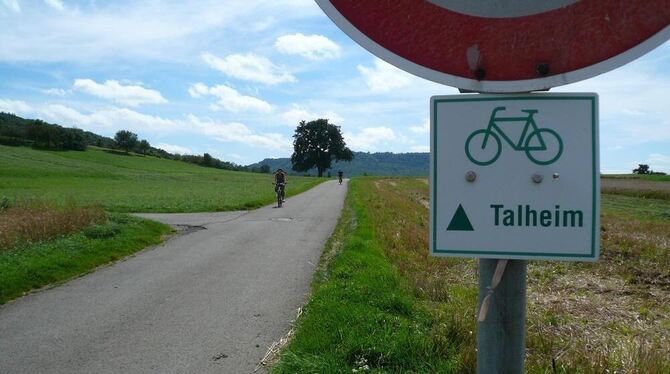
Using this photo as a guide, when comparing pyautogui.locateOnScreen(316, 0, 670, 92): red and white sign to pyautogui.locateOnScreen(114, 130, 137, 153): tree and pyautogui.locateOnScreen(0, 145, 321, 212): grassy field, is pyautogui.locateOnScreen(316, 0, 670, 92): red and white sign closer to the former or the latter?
pyautogui.locateOnScreen(0, 145, 321, 212): grassy field

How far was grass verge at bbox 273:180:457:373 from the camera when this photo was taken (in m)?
4.16

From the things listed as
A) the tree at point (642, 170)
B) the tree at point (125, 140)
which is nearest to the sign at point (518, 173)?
the tree at point (642, 170)

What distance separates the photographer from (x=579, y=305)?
6.04 metres

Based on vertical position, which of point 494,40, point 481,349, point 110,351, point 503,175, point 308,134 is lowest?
point 110,351

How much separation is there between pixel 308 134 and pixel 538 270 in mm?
106035

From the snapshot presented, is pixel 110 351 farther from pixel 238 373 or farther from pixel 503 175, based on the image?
pixel 503 175

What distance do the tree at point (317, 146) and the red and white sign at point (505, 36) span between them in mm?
111598

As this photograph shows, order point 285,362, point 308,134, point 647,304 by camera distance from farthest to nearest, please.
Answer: point 308,134
point 647,304
point 285,362

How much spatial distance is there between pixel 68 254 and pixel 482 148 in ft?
33.6

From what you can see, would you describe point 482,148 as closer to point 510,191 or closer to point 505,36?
point 510,191

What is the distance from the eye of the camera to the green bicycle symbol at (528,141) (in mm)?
1158

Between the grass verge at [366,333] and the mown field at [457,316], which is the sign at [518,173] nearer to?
the mown field at [457,316]

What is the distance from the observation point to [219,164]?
127m

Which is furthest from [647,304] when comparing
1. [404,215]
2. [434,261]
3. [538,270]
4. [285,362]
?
[404,215]
